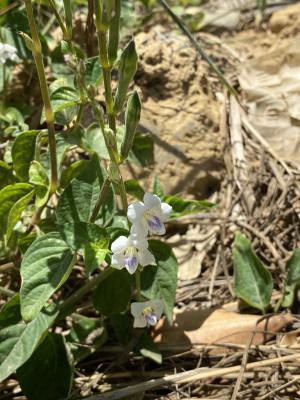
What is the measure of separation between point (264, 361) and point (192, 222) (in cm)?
59

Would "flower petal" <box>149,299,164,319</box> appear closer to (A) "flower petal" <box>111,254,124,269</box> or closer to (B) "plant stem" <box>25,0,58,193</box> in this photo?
(A) "flower petal" <box>111,254,124,269</box>

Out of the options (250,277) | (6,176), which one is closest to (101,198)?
(6,176)

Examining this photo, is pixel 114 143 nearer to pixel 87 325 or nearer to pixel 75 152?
pixel 87 325

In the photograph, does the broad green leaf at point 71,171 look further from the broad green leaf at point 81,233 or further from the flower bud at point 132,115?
the flower bud at point 132,115

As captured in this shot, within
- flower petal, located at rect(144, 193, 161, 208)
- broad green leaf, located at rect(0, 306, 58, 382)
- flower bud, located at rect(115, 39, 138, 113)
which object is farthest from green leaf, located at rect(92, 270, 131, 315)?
flower bud, located at rect(115, 39, 138, 113)

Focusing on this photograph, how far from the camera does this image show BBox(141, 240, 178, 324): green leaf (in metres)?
1.61

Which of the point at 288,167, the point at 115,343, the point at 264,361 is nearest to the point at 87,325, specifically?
the point at 115,343

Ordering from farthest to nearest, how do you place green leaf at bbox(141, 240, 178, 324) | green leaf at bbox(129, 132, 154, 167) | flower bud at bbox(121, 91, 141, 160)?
green leaf at bbox(129, 132, 154, 167) → green leaf at bbox(141, 240, 178, 324) → flower bud at bbox(121, 91, 141, 160)

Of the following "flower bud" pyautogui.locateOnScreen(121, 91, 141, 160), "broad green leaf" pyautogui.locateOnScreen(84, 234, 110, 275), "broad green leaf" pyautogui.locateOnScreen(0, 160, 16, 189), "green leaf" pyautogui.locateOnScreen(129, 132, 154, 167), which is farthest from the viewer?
"green leaf" pyautogui.locateOnScreen(129, 132, 154, 167)

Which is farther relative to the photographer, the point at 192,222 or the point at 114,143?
the point at 192,222

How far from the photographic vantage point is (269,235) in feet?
6.68

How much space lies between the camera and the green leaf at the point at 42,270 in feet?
4.56

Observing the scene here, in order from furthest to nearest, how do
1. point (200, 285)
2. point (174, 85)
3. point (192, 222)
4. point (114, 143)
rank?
1. point (174, 85)
2. point (192, 222)
3. point (200, 285)
4. point (114, 143)

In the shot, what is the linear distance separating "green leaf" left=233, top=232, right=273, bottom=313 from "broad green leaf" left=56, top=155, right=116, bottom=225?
1.65 ft
